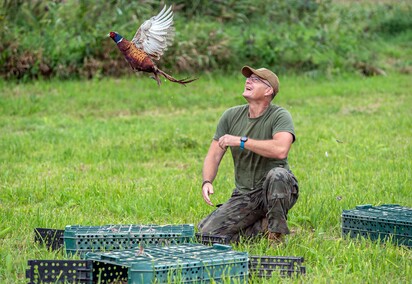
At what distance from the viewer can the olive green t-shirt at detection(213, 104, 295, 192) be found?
6.71 metres

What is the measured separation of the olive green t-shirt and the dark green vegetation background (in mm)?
7786

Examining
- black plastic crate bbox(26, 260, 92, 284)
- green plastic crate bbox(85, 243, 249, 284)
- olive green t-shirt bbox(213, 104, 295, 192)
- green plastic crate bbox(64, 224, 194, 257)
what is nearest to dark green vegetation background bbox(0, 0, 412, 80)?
olive green t-shirt bbox(213, 104, 295, 192)

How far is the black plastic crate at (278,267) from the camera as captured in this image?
5.25 m

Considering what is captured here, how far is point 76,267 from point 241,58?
479 inches

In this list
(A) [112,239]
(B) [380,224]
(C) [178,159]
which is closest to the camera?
(A) [112,239]

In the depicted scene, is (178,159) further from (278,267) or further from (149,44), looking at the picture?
(149,44)

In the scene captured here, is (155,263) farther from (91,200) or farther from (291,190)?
(91,200)

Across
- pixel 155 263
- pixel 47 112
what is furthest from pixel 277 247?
pixel 47 112

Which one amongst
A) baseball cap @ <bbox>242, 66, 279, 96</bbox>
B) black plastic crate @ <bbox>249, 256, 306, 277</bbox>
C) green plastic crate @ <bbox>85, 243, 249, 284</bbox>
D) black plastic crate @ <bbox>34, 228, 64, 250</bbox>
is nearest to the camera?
green plastic crate @ <bbox>85, 243, 249, 284</bbox>

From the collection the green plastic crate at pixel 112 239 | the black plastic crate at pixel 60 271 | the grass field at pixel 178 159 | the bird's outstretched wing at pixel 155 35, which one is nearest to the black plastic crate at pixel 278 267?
the grass field at pixel 178 159

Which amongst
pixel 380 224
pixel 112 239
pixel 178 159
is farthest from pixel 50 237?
pixel 178 159

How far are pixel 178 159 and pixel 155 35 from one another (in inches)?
224

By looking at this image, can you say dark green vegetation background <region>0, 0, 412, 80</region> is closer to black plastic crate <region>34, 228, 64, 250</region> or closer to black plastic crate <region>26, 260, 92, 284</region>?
black plastic crate <region>34, 228, 64, 250</region>

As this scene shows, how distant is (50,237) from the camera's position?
619cm
